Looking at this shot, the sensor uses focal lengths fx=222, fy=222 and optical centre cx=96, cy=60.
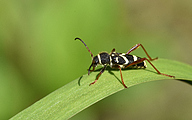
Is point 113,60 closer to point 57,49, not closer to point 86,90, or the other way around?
point 86,90

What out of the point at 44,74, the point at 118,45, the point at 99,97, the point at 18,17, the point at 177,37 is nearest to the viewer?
the point at 99,97

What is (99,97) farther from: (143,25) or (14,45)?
(143,25)

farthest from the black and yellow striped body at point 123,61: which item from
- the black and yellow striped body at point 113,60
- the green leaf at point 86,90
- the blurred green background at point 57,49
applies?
the blurred green background at point 57,49

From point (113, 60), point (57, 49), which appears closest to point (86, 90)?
point (113, 60)

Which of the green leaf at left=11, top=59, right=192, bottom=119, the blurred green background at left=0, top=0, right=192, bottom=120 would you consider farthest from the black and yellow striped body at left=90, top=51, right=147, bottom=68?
the blurred green background at left=0, top=0, right=192, bottom=120

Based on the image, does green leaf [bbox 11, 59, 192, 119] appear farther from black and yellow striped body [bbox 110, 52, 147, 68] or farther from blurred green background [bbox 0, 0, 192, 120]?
blurred green background [bbox 0, 0, 192, 120]

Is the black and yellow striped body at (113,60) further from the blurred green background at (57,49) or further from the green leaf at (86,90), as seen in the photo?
the blurred green background at (57,49)

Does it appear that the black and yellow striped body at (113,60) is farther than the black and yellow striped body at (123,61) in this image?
Yes

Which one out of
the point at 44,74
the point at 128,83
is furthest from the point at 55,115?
the point at 44,74
